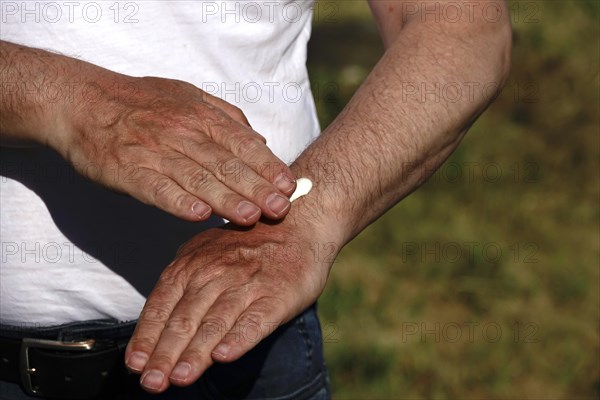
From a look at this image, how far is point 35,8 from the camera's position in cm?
169

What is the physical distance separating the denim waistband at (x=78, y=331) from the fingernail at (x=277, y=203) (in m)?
0.45

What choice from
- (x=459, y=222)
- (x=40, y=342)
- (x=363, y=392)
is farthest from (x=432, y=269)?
(x=40, y=342)

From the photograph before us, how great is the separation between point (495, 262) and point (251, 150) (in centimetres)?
313

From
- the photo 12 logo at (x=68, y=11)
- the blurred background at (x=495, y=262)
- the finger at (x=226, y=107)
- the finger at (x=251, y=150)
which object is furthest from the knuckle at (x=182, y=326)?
the blurred background at (x=495, y=262)

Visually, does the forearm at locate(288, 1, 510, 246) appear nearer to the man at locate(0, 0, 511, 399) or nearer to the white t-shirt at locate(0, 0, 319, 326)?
the man at locate(0, 0, 511, 399)

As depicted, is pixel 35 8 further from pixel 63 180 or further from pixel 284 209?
pixel 284 209

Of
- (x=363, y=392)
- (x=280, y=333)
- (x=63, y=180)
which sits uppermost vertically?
(x=63, y=180)

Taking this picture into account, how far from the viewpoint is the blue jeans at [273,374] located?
1.84 meters

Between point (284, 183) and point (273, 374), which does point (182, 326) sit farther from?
point (273, 374)

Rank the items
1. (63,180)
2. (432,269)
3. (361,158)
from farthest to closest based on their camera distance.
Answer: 1. (432,269)
2. (63,180)
3. (361,158)

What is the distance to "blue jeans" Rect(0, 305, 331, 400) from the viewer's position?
1839 mm

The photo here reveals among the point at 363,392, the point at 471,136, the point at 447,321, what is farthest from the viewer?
the point at 471,136

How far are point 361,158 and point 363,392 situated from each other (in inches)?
90.4

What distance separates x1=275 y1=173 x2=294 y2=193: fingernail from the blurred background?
2.37 metres
